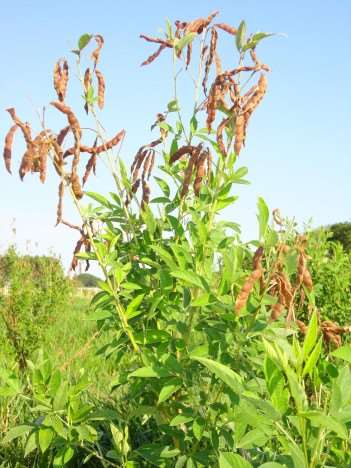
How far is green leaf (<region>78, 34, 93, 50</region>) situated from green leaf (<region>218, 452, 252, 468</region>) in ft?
Answer: 5.45

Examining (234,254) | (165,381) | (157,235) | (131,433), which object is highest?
(157,235)

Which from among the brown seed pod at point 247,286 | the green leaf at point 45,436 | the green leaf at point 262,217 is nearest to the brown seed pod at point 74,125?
the green leaf at point 262,217

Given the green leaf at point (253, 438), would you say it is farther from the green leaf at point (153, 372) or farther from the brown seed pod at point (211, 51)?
the brown seed pod at point (211, 51)

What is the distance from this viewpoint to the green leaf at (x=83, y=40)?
2321 mm

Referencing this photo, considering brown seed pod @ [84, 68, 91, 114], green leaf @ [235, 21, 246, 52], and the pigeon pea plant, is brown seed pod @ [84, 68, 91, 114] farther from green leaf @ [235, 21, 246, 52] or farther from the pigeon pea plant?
green leaf @ [235, 21, 246, 52]

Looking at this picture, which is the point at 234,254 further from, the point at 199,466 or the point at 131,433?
the point at 131,433

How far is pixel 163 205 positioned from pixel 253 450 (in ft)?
3.63

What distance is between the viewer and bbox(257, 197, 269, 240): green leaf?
181cm

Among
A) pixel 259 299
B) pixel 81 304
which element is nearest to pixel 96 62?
pixel 259 299

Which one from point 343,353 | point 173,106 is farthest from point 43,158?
point 343,353

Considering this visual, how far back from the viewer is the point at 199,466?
2.21 metres

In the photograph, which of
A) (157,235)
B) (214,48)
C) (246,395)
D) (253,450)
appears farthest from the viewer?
(157,235)

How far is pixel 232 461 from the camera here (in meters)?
1.31

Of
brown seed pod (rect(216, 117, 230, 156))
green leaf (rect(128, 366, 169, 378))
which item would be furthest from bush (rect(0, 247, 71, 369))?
brown seed pod (rect(216, 117, 230, 156))
